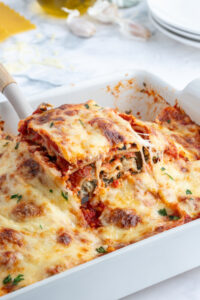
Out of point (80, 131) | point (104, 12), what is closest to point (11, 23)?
point (104, 12)

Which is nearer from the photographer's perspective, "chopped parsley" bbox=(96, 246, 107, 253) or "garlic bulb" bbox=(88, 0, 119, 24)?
"chopped parsley" bbox=(96, 246, 107, 253)

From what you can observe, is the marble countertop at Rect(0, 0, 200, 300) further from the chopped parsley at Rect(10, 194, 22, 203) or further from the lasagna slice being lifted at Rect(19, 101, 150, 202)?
the chopped parsley at Rect(10, 194, 22, 203)

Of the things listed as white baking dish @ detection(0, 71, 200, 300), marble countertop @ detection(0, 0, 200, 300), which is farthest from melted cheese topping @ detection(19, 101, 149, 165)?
marble countertop @ detection(0, 0, 200, 300)

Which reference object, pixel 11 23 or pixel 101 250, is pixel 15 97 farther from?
pixel 11 23

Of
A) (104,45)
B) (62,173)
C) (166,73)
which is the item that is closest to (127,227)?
(62,173)

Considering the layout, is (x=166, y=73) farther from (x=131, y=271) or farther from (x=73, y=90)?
(x=131, y=271)
